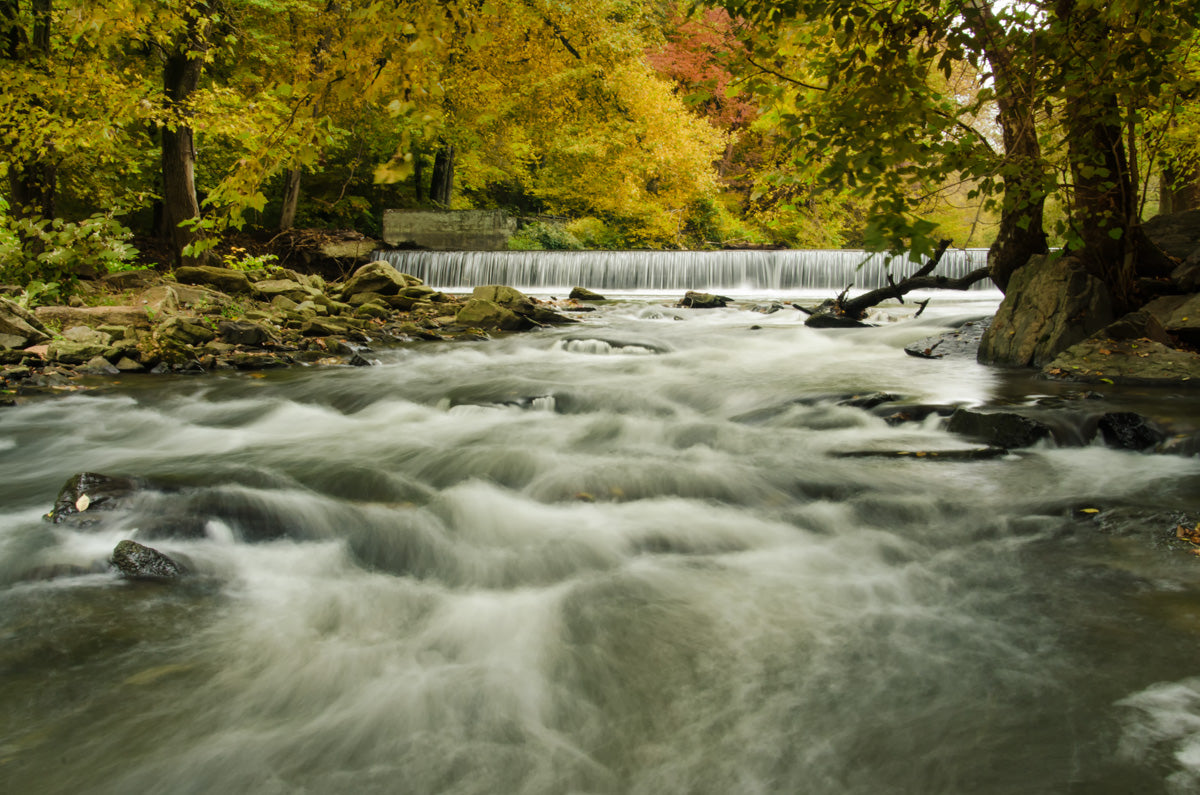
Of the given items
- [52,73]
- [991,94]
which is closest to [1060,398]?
[991,94]

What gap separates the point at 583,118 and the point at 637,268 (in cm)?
422

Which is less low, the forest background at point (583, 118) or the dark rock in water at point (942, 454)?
the forest background at point (583, 118)

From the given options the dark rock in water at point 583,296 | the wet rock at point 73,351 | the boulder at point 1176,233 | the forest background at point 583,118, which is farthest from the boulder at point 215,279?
the boulder at point 1176,233

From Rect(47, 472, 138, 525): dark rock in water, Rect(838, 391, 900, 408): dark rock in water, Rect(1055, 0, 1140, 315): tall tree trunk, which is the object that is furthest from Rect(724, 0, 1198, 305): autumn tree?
Rect(47, 472, 138, 525): dark rock in water

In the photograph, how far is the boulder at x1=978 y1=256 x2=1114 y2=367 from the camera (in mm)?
7820

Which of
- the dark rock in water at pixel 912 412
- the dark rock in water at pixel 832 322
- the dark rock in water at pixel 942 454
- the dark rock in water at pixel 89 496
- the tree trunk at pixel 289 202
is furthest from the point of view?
the tree trunk at pixel 289 202

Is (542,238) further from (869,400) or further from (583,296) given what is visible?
(869,400)

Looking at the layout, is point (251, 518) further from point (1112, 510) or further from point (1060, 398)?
point (1060, 398)

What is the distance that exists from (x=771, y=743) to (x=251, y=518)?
10.1 ft

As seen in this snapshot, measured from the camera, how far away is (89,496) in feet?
13.4

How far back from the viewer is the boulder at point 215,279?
12.9 metres

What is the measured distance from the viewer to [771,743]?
2434 mm

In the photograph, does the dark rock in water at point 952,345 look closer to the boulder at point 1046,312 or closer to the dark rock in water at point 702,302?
the boulder at point 1046,312

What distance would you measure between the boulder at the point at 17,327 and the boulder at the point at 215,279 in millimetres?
4130
